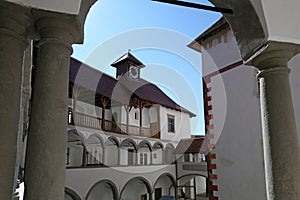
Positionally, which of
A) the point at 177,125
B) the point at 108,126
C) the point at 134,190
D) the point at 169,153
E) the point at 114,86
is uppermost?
the point at 114,86

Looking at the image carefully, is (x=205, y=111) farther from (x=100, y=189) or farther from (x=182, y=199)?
(x=182, y=199)

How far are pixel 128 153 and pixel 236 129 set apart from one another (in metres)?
12.8

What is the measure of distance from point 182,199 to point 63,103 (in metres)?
20.4

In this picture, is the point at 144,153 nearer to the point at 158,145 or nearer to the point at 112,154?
the point at 158,145

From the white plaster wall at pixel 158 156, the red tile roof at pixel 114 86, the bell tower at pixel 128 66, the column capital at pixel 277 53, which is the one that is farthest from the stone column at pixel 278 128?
the white plaster wall at pixel 158 156

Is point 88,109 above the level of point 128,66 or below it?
below

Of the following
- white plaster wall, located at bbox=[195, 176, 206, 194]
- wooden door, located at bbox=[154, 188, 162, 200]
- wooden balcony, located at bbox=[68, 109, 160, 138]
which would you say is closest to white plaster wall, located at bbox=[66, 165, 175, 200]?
wooden door, located at bbox=[154, 188, 162, 200]

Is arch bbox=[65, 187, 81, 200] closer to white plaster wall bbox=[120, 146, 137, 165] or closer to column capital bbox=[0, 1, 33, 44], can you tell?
white plaster wall bbox=[120, 146, 137, 165]

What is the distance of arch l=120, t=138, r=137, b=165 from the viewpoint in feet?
56.0

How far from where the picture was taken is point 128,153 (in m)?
17.9

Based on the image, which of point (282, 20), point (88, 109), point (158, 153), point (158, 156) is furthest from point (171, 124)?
point (282, 20)

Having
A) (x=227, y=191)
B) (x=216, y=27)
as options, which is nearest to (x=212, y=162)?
(x=227, y=191)

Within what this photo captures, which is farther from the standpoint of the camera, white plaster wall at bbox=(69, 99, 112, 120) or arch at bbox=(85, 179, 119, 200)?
white plaster wall at bbox=(69, 99, 112, 120)

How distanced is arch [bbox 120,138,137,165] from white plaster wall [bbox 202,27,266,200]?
10699 mm
